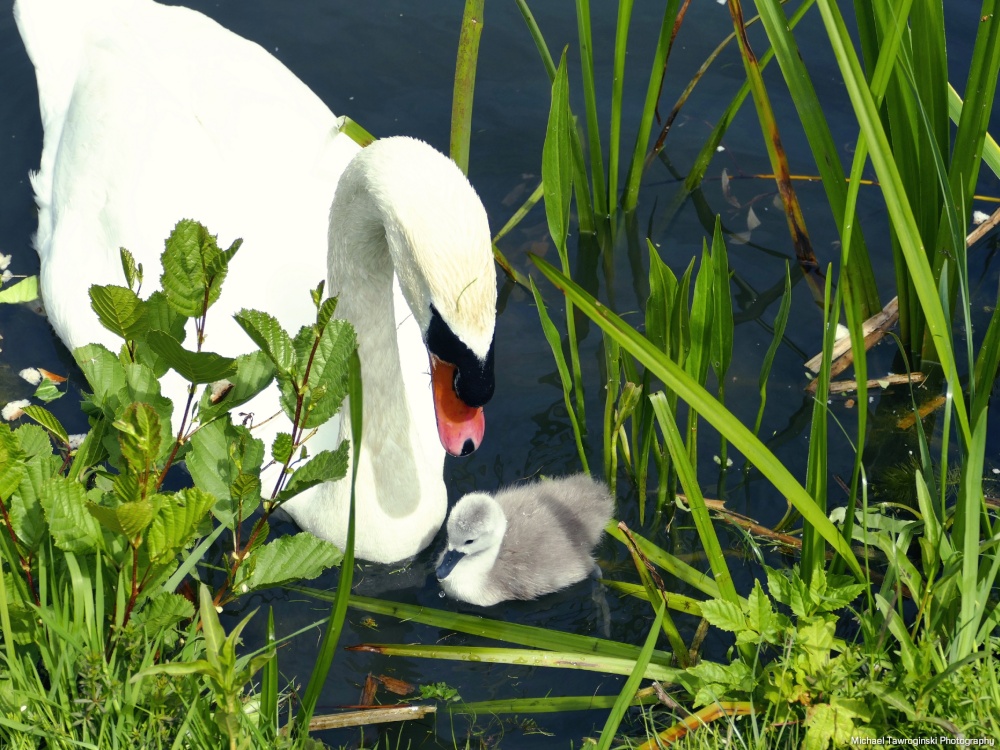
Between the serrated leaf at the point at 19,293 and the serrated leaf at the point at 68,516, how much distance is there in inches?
101

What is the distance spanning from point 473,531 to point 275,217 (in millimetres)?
1447

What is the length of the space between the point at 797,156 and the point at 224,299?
299cm

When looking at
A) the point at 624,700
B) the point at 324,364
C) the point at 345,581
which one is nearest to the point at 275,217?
the point at 324,364

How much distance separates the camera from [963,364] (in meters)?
4.37

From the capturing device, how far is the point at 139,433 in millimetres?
2066

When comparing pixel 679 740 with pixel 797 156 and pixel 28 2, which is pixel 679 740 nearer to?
pixel 797 156

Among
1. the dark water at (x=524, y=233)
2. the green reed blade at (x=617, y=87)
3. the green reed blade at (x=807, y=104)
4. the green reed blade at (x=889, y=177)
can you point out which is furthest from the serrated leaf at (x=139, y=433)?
the green reed blade at (x=617, y=87)

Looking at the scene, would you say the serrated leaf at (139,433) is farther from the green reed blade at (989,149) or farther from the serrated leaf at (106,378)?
the green reed blade at (989,149)

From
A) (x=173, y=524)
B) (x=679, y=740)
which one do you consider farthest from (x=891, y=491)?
(x=173, y=524)

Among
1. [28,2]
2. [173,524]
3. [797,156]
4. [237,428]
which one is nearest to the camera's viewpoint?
[173,524]

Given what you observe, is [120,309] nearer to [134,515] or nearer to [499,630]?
[134,515]

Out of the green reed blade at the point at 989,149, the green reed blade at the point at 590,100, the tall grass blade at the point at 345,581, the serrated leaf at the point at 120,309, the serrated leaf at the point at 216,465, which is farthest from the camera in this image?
the green reed blade at the point at 590,100

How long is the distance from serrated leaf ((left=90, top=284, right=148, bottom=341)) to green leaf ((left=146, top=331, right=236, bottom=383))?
56 mm

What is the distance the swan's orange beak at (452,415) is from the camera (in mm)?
2873
